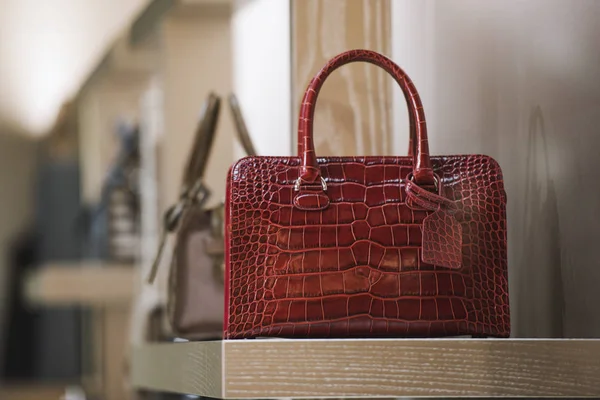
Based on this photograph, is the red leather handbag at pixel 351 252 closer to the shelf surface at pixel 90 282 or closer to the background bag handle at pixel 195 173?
the background bag handle at pixel 195 173

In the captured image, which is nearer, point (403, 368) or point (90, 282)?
point (403, 368)

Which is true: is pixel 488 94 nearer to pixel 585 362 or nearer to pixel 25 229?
pixel 585 362

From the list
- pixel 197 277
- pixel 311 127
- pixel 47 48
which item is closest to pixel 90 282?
pixel 197 277

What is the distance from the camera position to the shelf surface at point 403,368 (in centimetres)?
89

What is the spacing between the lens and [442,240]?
99 centimetres

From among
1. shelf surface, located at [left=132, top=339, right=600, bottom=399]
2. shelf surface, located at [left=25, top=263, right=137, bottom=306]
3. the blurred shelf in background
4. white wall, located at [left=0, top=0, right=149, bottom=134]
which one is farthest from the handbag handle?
the blurred shelf in background

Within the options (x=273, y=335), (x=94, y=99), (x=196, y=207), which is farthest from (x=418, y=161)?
(x=94, y=99)

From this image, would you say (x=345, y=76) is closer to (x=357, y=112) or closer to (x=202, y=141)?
(x=357, y=112)

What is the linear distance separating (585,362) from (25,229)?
5007mm

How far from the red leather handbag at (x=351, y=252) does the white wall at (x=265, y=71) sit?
27cm

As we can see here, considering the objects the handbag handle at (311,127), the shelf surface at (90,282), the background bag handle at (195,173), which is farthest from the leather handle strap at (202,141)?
the shelf surface at (90,282)

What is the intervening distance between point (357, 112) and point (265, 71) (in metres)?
0.35

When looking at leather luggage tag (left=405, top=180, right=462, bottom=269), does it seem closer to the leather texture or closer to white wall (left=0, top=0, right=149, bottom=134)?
the leather texture

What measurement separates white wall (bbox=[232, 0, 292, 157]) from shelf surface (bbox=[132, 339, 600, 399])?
43 cm
